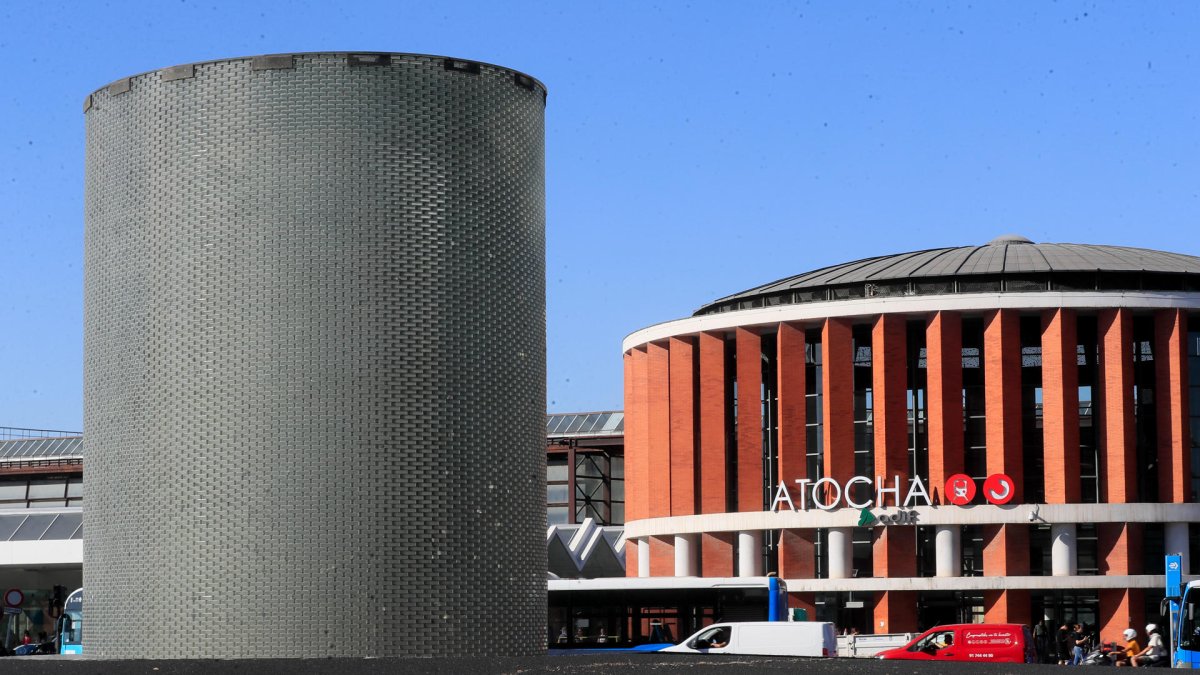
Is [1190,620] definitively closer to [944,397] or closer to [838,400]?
[944,397]

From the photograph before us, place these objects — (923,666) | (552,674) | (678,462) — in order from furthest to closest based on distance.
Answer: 1. (678,462)
2. (923,666)
3. (552,674)

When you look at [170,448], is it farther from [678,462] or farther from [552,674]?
[678,462]

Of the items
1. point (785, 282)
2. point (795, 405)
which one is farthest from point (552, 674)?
point (785, 282)

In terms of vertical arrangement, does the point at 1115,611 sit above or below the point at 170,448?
below

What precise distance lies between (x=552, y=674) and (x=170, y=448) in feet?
24.1

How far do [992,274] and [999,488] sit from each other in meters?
8.39

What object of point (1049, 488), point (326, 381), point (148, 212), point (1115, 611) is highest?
point (148, 212)

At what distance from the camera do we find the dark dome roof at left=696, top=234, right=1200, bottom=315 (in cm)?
6869

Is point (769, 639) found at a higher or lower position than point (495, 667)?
lower

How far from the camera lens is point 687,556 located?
73.6 metres

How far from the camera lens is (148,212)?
72.7 feet

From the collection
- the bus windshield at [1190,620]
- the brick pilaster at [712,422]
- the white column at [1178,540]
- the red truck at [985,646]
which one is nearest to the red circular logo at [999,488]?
the white column at [1178,540]

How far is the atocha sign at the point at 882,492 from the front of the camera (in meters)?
66.9

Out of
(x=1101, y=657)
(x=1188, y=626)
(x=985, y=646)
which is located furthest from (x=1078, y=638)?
(x=1188, y=626)
